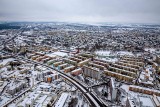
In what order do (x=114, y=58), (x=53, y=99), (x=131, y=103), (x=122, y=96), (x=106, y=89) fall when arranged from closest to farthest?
(x=131, y=103), (x=53, y=99), (x=122, y=96), (x=106, y=89), (x=114, y=58)

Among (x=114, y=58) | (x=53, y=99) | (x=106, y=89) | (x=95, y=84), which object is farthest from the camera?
(x=114, y=58)

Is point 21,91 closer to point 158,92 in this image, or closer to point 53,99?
point 53,99

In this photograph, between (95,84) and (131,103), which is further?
(95,84)

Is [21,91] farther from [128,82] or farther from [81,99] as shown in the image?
[128,82]

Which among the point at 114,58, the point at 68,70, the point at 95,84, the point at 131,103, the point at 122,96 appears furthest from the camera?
the point at 114,58

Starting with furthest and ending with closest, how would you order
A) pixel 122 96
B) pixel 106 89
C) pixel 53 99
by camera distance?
pixel 106 89 → pixel 122 96 → pixel 53 99

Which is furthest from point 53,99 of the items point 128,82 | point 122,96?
point 128,82

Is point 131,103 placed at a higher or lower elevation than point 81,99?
higher

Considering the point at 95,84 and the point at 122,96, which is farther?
the point at 95,84

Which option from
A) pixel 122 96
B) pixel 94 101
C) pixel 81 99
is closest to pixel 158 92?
pixel 122 96
